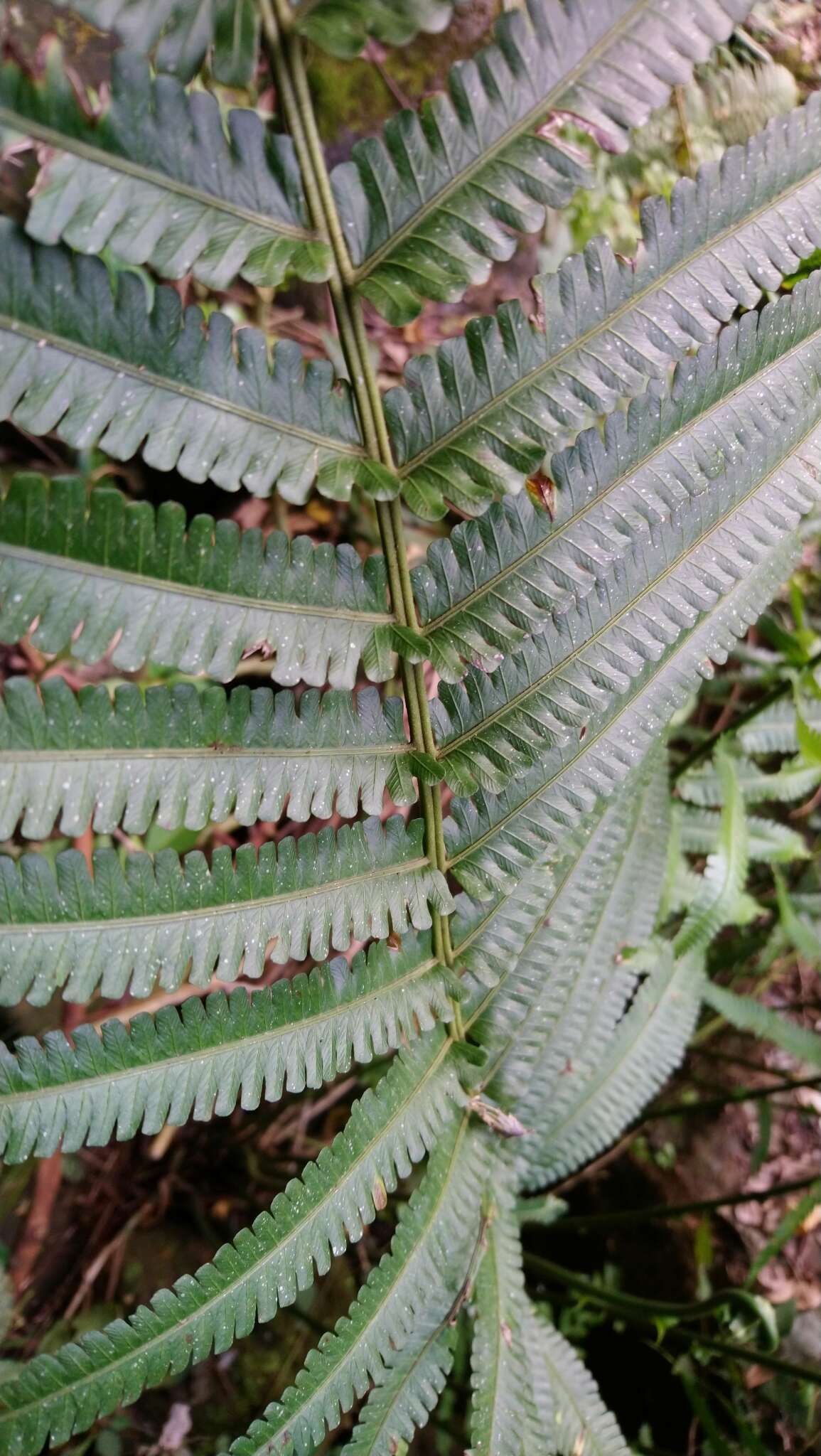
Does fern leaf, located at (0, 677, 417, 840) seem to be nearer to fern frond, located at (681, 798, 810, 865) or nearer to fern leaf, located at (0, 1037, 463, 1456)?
fern leaf, located at (0, 1037, 463, 1456)

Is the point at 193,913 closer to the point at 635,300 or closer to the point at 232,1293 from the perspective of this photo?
the point at 232,1293

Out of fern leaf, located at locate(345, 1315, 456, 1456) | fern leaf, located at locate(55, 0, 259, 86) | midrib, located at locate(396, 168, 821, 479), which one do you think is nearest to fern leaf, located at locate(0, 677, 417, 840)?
midrib, located at locate(396, 168, 821, 479)

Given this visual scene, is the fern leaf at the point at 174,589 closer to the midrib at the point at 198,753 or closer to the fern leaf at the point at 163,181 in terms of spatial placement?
the midrib at the point at 198,753

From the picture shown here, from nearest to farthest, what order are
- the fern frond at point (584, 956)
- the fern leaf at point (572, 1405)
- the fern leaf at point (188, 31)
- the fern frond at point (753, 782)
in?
1. the fern leaf at point (188, 31)
2. the fern frond at point (584, 956)
3. the fern leaf at point (572, 1405)
4. the fern frond at point (753, 782)

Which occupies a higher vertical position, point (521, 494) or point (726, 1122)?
point (521, 494)

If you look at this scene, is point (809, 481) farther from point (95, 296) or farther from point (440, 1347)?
point (440, 1347)

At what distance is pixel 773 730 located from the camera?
6.23ft

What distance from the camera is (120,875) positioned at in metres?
0.76

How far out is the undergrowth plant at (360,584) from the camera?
2.00 feet

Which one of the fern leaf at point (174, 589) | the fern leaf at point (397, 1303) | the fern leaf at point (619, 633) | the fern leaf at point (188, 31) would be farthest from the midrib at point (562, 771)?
the fern leaf at point (188, 31)

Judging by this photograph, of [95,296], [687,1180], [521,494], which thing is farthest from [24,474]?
[687,1180]

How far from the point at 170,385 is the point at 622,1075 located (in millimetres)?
1459

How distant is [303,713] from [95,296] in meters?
0.38

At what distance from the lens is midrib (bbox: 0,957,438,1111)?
75 cm
